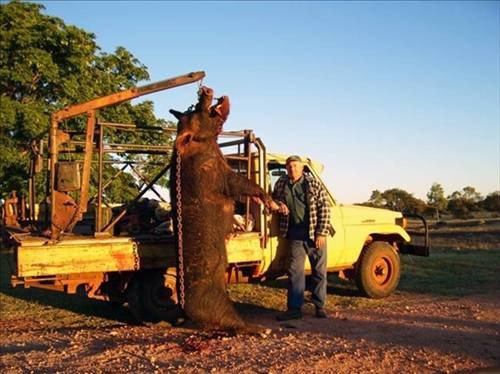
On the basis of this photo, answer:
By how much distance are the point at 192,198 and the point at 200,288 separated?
945 millimetres

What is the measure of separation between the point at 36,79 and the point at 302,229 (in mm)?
10627

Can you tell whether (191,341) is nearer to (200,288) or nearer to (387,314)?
(200,288)

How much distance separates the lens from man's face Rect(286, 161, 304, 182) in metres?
7.48

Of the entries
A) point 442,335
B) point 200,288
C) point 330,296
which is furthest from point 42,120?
point 442,335

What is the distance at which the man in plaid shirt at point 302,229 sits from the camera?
7.33m

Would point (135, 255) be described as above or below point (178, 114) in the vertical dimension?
below

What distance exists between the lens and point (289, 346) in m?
5.62

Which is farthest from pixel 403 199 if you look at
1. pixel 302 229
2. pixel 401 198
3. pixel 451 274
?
pixel 302 229

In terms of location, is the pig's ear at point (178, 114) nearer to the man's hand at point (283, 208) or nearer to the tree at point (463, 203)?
the man's hand at point (283, 208)

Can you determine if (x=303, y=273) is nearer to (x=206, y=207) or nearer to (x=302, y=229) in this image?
(x=302, y=229)

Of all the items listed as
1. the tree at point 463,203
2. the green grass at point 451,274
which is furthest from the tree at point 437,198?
the green grass at point 451,274

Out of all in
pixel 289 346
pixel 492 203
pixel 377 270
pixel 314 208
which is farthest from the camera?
pixel 492 203

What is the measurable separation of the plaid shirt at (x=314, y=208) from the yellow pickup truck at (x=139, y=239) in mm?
325

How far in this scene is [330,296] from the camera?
30.9 ft
